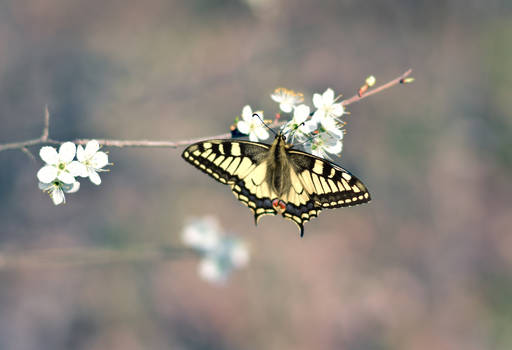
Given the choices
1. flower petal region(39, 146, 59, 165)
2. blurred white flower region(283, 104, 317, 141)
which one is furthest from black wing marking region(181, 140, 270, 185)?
flower petal region(39, 146, 59, 165)

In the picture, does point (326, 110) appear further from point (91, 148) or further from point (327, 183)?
point (91, 148)

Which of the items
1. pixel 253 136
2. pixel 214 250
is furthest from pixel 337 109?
pixel 214 250

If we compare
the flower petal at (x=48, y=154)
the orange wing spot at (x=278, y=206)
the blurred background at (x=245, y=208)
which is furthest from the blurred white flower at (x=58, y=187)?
the blurred background at (x=245, y=208)

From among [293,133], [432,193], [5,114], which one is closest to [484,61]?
[432,193]

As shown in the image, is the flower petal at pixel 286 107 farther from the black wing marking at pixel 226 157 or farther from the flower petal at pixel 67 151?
the flower petal at pixel 67 151

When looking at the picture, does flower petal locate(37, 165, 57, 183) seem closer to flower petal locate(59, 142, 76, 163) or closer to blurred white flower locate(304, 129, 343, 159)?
flower petal locate(59, 142, 76, 163)
